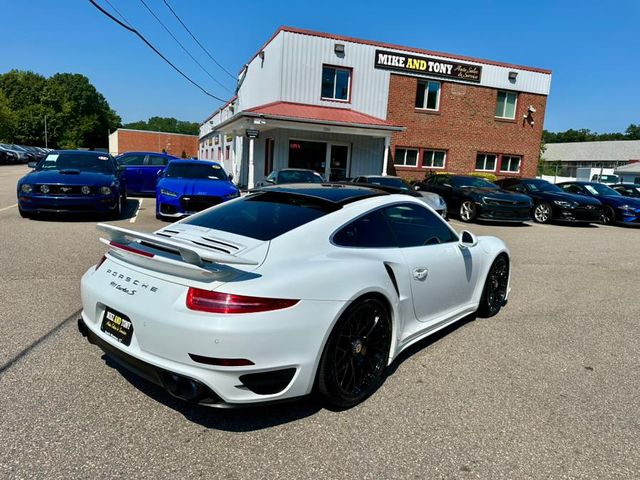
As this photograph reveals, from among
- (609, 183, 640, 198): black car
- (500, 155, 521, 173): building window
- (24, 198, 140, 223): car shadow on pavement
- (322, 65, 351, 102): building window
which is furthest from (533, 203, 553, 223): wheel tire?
(24, 198, 140, 223): car shadow on pavement

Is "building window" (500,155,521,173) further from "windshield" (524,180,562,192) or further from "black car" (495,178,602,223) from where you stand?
"black car" (495,178,602,223)

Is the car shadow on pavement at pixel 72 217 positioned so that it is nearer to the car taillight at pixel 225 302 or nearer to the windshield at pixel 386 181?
the windshield at pixel 386 181

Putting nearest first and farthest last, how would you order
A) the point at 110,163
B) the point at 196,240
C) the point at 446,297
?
the point at 196,240 < the point at 446,297 < the point at 110,163

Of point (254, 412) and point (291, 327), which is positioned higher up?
point (291, 327)

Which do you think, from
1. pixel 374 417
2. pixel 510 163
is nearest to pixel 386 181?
pixel 374 417

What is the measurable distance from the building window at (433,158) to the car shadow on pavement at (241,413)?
22818mm

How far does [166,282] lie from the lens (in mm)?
2621

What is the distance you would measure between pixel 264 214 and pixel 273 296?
1062 millimetres

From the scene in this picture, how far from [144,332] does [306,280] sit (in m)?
0.95

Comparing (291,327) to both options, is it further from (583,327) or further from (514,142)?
(514,142)

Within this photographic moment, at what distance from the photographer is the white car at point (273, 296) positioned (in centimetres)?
246

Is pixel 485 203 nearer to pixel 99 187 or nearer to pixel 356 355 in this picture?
pixel 99 187

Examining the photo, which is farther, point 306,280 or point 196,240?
point 196,240

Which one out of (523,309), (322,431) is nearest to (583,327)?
(523,309)
